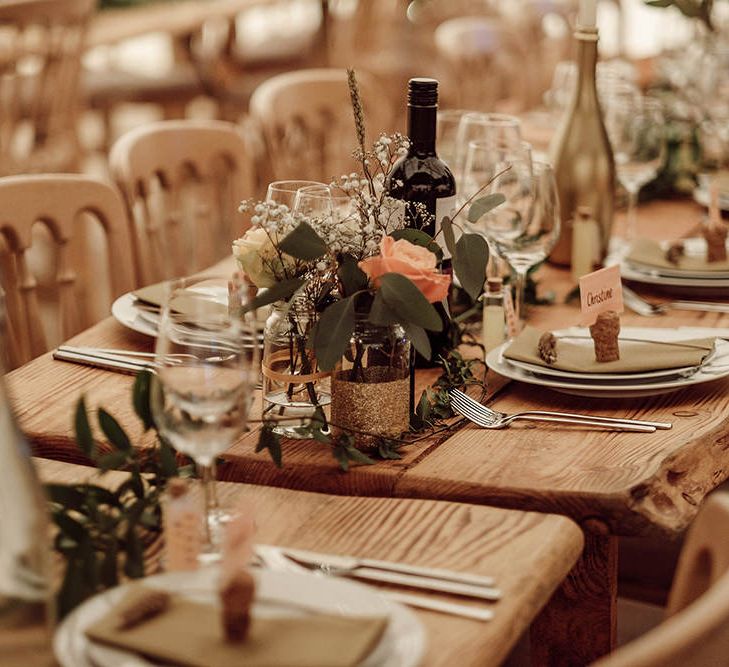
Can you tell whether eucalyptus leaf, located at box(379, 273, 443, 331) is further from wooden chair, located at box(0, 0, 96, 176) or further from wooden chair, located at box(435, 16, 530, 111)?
wooden chair, located at box(435, 16, 530, 111)

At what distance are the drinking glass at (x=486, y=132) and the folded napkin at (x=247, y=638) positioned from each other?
1.13 metres

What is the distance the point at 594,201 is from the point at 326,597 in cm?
130

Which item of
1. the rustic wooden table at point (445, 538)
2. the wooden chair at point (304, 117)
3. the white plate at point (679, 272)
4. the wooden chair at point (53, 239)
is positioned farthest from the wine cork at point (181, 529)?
the wooden chair at point (304, 117)

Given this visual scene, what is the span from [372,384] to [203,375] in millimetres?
345

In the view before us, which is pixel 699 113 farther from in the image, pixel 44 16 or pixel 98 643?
pixel 98 643

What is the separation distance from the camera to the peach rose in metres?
1.26

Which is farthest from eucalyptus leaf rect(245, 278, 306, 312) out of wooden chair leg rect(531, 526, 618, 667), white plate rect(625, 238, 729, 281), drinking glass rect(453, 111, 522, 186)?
white plate rect(625, 238, 729, 281)

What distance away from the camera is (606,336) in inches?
61.2

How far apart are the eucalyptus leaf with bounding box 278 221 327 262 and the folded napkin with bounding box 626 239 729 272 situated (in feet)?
2.90

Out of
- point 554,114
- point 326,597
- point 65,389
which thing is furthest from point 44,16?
point 326,597

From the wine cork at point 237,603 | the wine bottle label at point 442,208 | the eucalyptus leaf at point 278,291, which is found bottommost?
Result: the wine cork at point 237,603

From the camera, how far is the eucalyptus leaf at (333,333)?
1.26 meters

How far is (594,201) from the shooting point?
6.97 ft

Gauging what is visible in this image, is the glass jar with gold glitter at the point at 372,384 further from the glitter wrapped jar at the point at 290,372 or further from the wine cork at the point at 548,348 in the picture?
the wine cork at the point at 548,348
